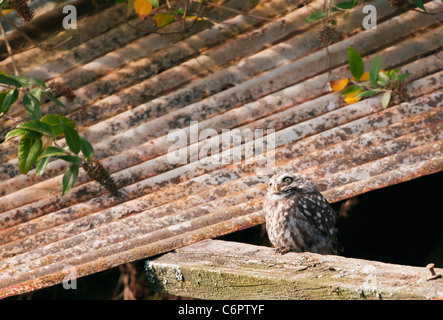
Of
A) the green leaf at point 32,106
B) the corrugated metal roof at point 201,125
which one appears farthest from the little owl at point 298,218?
the green leaf at point 32,106

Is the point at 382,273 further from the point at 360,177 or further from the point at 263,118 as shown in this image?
the point at 263,118

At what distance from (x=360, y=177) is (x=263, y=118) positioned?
96 centimetres

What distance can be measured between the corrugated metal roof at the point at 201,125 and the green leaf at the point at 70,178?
0.78 feet

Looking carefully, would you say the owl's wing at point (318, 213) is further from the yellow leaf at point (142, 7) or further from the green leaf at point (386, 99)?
the yellow leaf at point (142, 7)

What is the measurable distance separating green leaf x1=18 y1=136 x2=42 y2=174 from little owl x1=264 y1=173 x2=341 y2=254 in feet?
4.74

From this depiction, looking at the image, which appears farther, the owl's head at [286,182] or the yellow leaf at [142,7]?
the yellow leaf at [142,7]

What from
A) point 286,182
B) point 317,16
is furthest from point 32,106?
point 317,16

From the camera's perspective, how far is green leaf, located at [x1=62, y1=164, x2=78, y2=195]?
3332 millimetres

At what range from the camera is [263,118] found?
3715mm

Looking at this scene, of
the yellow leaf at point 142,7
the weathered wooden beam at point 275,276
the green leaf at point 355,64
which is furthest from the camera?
the yellow leaf at point 142,7

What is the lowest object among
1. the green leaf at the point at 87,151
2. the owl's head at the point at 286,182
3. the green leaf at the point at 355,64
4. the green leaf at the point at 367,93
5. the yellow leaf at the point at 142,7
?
the owl's head at the point at 286,182

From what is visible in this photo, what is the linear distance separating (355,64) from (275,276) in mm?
Result: 1761

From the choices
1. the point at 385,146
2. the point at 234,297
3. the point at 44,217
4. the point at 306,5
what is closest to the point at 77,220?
the point at 44,217

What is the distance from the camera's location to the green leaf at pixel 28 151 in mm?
3330
